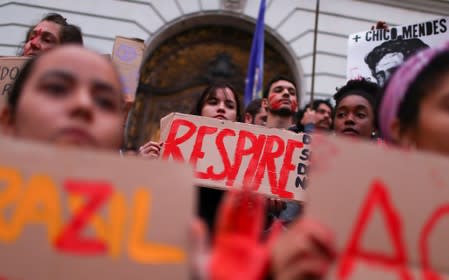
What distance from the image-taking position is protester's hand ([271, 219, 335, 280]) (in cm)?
98

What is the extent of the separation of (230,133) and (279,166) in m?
0.32

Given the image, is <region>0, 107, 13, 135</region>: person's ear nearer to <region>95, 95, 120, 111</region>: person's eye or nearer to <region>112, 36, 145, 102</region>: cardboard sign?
<region>95, 95, 120, 111</region>: person's eye

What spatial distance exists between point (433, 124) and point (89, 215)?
0.84 meters

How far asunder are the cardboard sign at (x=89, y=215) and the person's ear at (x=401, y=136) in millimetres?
637

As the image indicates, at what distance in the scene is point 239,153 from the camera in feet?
9.62

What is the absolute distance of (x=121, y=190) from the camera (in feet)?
3.49

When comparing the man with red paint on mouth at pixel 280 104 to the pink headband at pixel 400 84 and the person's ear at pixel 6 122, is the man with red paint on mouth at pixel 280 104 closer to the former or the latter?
the pink headband at pixel 400 84

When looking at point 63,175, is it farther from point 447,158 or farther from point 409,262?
point 447,158

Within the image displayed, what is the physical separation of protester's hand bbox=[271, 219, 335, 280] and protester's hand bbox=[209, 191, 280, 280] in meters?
0.03

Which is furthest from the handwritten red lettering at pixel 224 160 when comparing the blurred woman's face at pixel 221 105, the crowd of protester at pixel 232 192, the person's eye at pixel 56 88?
the person's eye at pixel 56 88

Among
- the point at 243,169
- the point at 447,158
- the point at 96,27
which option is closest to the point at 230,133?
the point at 243,169

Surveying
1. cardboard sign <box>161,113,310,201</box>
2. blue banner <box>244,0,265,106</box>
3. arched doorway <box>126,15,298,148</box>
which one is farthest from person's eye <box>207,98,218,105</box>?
arched doorway <box>126,15,298,148</box>

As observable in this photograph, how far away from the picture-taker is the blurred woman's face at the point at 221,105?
3371 mm

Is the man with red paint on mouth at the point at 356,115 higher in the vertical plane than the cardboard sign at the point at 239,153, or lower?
higher
